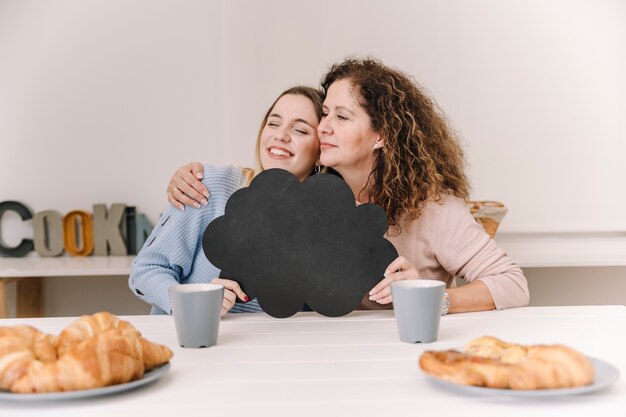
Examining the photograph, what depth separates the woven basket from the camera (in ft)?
10.2

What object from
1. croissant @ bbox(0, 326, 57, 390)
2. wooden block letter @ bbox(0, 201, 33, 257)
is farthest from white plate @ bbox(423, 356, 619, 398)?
wooden block letter @ bbox(0, 201, 33, 257)

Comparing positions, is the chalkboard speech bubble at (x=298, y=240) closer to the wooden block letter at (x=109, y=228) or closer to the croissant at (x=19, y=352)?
the croissant at (x=19, y=352)

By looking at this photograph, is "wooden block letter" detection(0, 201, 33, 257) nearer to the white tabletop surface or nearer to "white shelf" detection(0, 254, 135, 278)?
"white shelf" detection(0, 254, 135, 278)

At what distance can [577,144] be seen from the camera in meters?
3.46

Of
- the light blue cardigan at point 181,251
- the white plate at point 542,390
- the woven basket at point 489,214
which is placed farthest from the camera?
the woven basket at point 489,214

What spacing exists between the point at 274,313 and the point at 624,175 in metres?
2.58

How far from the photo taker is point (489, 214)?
3.19 meters

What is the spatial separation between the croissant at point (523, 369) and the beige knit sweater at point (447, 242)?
87 centimetres

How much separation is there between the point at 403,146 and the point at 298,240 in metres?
0.59

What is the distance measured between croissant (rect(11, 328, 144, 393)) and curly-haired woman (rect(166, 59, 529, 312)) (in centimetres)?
95

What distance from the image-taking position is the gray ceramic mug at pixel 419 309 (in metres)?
1.19

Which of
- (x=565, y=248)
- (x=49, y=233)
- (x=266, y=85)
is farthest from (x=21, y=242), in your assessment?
(x=565, y=248)

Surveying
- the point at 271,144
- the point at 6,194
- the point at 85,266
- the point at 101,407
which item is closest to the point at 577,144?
the point at 271,144

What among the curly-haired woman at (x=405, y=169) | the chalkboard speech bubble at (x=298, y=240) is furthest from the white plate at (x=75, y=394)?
the curly-haired woman at (x=405, y=169)
